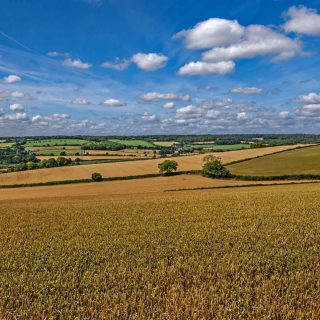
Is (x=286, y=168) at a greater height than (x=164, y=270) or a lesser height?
lesser

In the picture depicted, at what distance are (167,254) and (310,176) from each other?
191 ft

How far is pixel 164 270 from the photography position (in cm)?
856

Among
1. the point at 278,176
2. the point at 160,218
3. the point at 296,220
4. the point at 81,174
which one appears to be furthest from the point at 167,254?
the point at 81,174

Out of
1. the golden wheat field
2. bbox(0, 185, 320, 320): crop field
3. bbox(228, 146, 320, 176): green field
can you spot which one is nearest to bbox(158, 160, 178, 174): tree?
the golden wheat field

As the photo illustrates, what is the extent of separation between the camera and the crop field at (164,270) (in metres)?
6.54

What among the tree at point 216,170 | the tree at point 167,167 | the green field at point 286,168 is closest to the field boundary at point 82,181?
the tree at point 167,167

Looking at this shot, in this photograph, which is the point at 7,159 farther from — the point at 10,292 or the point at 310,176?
the point at 10,292

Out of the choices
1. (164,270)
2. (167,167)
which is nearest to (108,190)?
(167,167)

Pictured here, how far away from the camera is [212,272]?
28.1 ft

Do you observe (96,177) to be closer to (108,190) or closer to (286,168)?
(108,190)

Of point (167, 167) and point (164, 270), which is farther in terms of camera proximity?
point (167, 167)

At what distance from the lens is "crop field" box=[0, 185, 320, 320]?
21.4 feet

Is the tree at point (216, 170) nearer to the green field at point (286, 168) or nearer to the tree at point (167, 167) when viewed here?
the green field at point (286, 168)

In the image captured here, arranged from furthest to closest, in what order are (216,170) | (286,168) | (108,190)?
(286,168) → (216,170) → (108,190)
